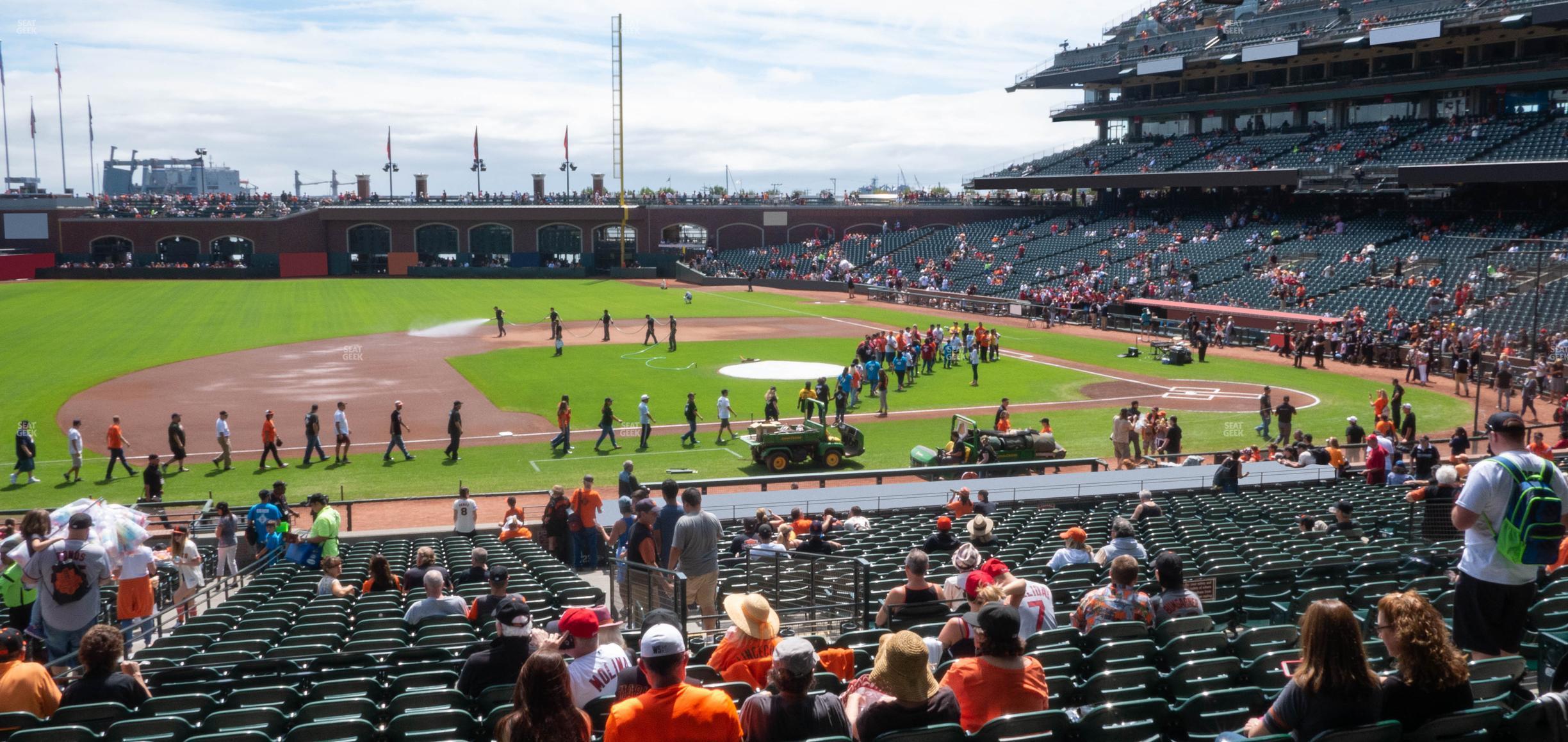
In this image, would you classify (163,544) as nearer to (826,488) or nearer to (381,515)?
(381,515)

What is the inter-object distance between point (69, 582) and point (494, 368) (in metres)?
31.4

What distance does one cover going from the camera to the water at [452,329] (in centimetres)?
5053

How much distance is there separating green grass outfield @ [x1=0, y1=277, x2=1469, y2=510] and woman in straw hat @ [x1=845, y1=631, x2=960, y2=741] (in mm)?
20416

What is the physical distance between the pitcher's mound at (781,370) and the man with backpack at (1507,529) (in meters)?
32.4

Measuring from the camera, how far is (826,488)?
24328 millimetres

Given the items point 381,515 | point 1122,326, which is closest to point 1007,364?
point 1122,326

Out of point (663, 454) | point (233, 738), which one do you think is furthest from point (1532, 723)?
point (663, 454)

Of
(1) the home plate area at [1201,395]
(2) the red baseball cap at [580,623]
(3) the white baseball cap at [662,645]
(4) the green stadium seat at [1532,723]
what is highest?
(3) the white baseball cap at [662,645]

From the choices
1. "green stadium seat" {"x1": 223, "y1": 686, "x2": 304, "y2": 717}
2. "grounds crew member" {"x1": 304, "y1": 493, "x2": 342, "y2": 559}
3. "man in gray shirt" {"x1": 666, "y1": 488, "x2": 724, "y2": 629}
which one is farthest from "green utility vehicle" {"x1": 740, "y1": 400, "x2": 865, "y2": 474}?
"green stadium seat" {"x1": 223, "y1": 686, "x2": 304, "y2": 717}

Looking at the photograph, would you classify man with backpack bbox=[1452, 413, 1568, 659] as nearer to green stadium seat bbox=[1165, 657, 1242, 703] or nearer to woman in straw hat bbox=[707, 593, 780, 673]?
green stadium seat bbox=[1165, 657, 1242, 703]

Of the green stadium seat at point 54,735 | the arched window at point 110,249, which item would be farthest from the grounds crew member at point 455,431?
the arched window at point 110,249

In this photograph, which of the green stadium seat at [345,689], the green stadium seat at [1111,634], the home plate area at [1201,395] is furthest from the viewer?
the home plate area at [1201,395]

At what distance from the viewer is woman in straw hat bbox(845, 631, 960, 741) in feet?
18.7

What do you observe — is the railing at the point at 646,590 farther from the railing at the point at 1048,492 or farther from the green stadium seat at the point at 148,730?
the railing at the point at 1048,492
